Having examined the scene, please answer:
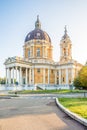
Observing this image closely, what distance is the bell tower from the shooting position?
7738cm

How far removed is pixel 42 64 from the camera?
7294 cm

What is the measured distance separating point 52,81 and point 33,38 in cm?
1648

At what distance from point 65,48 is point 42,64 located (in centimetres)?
1120

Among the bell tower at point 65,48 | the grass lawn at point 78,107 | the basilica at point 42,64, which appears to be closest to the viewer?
the grass lawn at point 78,107

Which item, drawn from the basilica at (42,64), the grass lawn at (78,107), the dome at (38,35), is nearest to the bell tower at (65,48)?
the basilica at (42,64)

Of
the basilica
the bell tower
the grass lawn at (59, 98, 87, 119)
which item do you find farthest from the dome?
the grass lawn at (59, 98, 87, 119)

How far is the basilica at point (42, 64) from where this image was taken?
70562 mm

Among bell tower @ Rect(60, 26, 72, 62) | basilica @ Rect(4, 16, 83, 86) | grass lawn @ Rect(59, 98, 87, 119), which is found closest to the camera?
grass lawn @ Rect(59, 98, 87, 119)

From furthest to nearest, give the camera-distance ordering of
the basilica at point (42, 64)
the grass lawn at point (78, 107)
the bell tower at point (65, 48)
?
the bell tower at point (65, 48)
the basilica at point (42, 64)
the grass lawn at point (78, 107)

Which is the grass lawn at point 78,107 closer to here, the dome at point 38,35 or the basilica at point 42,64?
the basilica at point 42,64

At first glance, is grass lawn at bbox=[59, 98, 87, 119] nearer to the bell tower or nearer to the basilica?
the basilica

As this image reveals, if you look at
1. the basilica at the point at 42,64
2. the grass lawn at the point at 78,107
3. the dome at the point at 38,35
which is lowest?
the grass lawn at the point at 78,107

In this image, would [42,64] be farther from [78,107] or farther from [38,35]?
[78,107]

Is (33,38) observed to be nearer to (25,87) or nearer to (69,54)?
(69,54)
